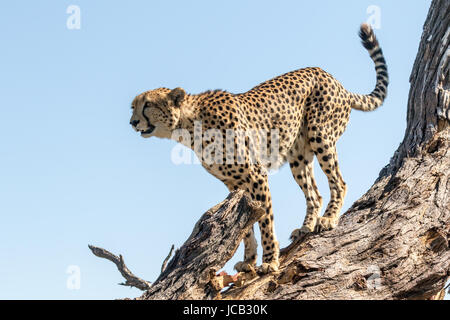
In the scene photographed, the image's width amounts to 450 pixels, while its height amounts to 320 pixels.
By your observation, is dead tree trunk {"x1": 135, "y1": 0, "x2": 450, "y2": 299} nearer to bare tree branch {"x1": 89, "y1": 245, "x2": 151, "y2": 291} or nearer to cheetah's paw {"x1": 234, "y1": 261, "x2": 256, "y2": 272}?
cheetah's paw {"x1": 234, "y1": 261, "x2": 256, "y2": 272}

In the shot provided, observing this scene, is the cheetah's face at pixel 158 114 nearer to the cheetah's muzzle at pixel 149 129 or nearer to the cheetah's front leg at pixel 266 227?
the cheetah's muzzle at pixel 149 129

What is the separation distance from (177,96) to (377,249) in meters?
2.74

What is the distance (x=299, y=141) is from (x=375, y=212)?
1630 millimetres

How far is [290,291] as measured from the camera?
20.1 ft

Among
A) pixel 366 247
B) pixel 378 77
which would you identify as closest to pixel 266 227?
pixel 366 247

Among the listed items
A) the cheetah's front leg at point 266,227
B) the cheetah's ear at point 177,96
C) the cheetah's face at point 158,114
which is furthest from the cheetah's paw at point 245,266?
the cheetah's ear at point 177,96

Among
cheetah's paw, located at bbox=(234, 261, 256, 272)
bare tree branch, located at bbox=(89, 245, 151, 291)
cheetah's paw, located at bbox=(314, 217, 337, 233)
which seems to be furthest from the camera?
bare tree branch, located at bbox=(89, 245, 151, 291)

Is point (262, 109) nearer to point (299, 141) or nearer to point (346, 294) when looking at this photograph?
point (299, 141)

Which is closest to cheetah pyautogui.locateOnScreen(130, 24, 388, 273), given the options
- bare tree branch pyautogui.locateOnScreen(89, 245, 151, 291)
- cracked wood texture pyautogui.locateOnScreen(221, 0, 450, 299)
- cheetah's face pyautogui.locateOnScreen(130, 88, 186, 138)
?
cheetah's face pyautogui.locateOnScreen(130, 88, 186, 138)

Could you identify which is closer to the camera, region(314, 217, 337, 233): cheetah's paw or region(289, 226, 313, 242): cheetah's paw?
region(314, 217, 337, 233): cheetah's paw

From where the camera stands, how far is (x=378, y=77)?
9.16m

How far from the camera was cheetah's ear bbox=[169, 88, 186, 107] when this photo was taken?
308 inches

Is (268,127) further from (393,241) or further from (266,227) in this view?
(393,241)

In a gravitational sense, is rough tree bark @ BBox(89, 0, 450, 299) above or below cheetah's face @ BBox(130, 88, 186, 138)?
below
